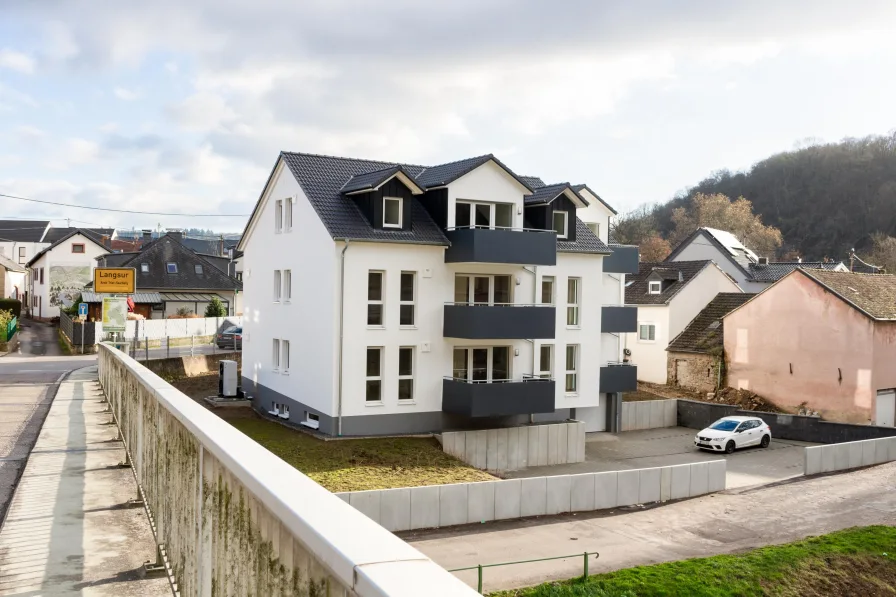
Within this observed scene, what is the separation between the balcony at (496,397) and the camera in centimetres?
2745

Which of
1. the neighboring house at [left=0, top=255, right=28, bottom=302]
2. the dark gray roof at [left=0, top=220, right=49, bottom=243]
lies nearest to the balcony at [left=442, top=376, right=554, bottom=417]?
the neighboring house at [left=0, top=255, right=28, bottom=302]

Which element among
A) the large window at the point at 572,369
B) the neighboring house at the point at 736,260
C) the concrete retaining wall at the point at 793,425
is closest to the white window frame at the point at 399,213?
the large window at the point at 572,369

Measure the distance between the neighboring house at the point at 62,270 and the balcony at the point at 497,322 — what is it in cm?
4837

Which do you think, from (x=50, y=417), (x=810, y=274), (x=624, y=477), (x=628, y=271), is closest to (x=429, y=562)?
(x=50, y=417)

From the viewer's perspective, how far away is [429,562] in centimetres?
201

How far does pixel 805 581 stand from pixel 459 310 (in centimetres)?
1345

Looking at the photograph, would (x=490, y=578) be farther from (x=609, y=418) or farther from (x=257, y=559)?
(x=609, y=418)

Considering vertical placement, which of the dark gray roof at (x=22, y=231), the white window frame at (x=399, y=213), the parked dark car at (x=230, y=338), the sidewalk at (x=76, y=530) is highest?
the dark gray roof at (x=22, y=231)

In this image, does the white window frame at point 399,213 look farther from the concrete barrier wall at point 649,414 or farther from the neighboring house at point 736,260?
the neighboring house at point 736,260

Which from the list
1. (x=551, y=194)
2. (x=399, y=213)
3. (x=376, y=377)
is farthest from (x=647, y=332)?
(x=376, y=377)

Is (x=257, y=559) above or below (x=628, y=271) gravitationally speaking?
below

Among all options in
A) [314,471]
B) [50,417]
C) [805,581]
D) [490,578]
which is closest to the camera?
[50,417]

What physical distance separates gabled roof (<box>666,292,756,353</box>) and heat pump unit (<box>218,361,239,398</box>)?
24863 millimetres

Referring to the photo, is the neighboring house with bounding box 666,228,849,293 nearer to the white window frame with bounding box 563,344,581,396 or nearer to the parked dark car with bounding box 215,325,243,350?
the white window frame with bounding box 563,344,581,396
